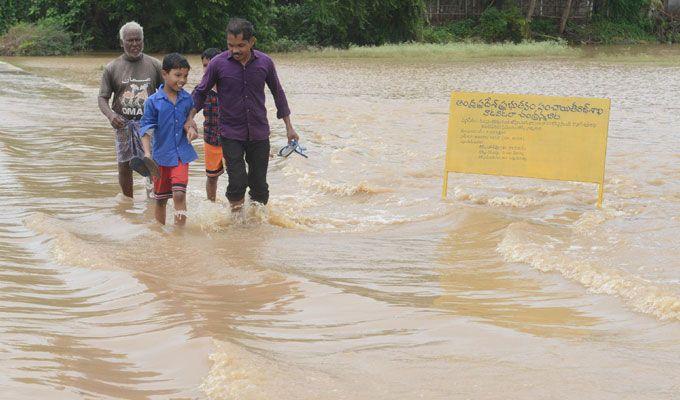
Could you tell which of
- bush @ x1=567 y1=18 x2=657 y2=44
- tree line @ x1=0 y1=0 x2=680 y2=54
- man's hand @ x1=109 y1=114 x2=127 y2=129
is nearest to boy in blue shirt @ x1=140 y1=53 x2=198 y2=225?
man's hand @ x1=109 y1=114 x2=127 y2=129

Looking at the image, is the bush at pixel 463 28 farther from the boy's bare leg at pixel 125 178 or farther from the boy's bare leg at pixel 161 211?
the boy's bare leg at pixel 161 211

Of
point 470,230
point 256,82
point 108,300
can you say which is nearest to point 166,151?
point 256,82

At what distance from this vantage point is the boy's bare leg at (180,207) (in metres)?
7.28

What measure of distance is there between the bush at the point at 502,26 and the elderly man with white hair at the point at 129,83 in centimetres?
3859

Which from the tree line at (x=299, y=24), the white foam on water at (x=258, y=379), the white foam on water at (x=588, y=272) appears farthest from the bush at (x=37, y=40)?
the white foam on water at (x=258, y=379)

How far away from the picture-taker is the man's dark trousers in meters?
7.40

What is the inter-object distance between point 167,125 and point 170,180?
48cm

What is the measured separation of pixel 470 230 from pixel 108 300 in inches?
137

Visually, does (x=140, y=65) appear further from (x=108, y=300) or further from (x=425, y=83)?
(x=425, y=83)

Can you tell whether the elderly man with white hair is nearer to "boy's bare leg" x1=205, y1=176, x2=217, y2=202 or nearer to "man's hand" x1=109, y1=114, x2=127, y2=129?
"man's hand" x1=109, y1=114, x2=127, y2=129

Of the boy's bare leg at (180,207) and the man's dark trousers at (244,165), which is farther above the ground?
the man's dark trousers at (244,165)

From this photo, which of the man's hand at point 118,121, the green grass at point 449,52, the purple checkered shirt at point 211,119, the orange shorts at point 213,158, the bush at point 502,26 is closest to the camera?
the man's hand at point 118,121

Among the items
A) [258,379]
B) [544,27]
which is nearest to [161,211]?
[258,379]

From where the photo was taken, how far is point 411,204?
30.1ft
